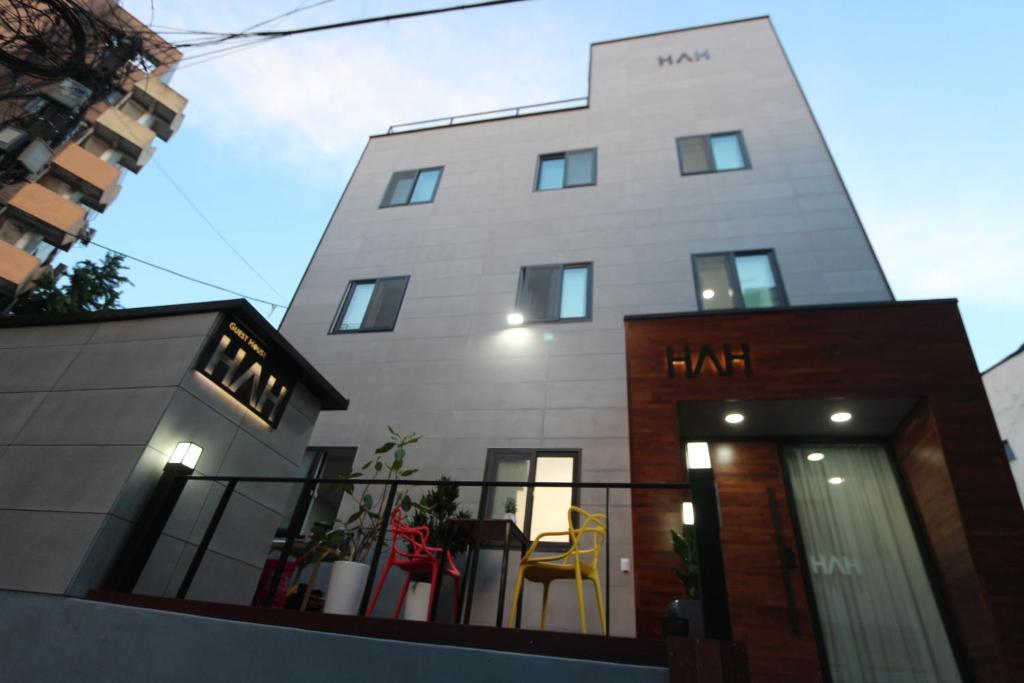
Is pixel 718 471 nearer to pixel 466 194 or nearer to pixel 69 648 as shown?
pixel 69 648

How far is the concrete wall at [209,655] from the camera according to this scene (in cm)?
248

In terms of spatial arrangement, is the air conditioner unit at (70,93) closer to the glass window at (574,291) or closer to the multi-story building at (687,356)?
the multi-story building at (687,356)

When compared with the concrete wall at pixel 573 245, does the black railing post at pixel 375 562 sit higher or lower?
lower

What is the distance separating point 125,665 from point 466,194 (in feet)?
29.2

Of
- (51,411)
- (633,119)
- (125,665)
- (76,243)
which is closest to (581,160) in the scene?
(633,119)

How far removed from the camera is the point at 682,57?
37.1ft

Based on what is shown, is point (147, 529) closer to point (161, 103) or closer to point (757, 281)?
point (757, 281)

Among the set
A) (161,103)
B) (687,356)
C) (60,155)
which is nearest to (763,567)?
(687,356)

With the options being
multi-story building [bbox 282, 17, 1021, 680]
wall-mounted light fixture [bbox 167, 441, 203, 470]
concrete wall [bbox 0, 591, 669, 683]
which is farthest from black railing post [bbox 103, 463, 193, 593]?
multi-story building [bbox 282, 17, 1021, 680]

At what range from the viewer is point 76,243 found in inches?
715

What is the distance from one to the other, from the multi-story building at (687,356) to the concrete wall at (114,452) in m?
2.51

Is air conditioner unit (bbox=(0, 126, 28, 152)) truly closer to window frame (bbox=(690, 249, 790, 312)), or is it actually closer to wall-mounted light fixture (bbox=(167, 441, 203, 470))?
wall-mounted light fixture (bbox=(167, 441, 203, 470))

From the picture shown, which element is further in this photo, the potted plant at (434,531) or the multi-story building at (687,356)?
the multi-story building at (687,356)

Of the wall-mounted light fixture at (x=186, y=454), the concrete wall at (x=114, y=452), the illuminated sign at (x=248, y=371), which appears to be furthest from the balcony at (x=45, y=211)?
the wall-mounted light fixture at (x=186, y=454)
